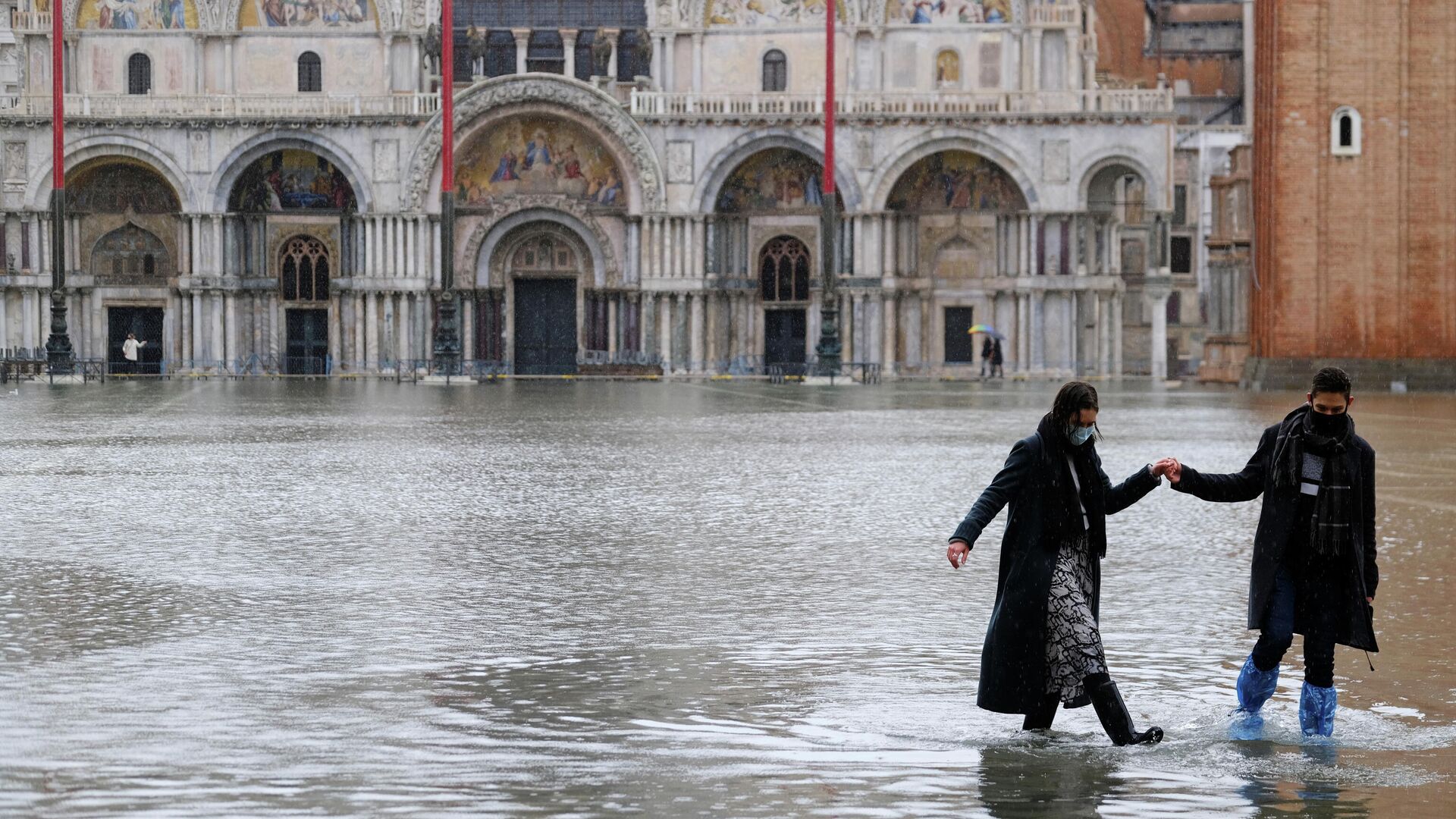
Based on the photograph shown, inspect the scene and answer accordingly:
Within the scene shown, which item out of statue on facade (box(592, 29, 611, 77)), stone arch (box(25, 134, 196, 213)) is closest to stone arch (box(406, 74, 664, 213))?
statue on facade (box(592, 29, 611, 77))

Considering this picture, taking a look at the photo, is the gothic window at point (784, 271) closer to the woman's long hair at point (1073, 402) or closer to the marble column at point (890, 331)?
the marble column at point (890, 331)

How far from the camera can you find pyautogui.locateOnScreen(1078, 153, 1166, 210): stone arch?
53.3 meters

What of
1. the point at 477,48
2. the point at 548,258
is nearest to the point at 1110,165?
the point at 548,258

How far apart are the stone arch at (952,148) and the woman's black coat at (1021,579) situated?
46.9 m

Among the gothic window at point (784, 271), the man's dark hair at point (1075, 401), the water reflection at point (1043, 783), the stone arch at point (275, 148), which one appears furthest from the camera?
the gothic window at point (784, 271)

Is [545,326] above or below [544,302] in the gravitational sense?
below

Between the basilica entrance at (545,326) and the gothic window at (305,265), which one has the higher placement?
the gothic window at (305,265)

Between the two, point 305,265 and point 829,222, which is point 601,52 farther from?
point 829,222

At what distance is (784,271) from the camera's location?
185 ft

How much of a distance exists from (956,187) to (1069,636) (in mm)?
48552

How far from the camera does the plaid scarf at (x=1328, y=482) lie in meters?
7.68

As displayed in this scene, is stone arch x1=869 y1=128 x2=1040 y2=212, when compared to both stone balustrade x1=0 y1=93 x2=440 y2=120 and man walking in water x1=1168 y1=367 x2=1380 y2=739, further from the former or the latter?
man walking in water x1=1168 y1=367 x2=1380 y2=739

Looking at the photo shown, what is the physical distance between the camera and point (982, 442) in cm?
2469

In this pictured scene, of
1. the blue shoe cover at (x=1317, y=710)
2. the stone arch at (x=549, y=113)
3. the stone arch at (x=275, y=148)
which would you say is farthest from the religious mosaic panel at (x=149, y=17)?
the blue shoe cover at (x=1317, y=710)
